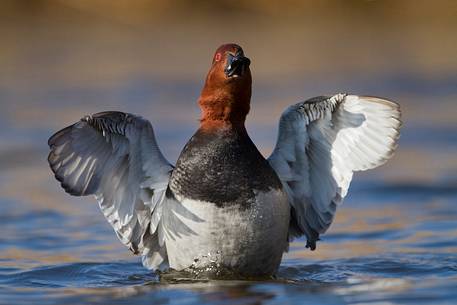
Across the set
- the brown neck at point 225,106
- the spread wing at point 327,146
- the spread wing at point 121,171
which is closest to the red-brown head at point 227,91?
the brown neck at point 225,106

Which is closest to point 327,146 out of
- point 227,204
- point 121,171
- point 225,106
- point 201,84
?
point 225,106

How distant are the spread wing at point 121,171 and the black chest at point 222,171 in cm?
43

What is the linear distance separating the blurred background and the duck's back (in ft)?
3.61

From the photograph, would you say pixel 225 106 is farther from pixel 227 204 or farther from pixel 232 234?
pixel 232 234

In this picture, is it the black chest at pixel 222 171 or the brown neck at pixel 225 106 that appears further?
the brown neck at pixel 225 106

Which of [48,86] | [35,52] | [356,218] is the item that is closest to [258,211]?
[356,218]

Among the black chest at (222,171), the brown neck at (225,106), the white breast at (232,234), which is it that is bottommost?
the white breast at (232,234)

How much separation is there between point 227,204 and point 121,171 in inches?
42.7

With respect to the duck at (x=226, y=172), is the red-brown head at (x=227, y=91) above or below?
above

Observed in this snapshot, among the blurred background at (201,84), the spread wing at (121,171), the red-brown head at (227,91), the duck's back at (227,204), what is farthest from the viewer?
the blurred background at (201,84)

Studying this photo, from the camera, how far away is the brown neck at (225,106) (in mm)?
7891

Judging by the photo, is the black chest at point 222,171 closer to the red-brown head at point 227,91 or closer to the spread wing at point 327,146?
the red-brown head at point 227,91

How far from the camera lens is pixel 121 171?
8414 millimetres

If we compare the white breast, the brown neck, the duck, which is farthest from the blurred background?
the brown neck
